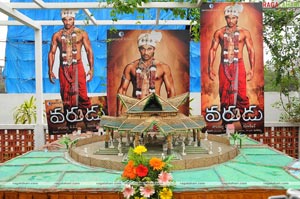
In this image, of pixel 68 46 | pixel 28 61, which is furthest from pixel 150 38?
pixel 28 61

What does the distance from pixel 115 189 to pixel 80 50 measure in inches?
141

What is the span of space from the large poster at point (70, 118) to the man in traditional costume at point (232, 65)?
2.10 m

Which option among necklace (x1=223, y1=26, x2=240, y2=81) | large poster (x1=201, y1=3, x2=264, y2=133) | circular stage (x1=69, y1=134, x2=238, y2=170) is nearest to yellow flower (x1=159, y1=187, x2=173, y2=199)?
circular stage (x1=69, y1=134, x2=238, y2=170)

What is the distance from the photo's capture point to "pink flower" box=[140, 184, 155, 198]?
291cm

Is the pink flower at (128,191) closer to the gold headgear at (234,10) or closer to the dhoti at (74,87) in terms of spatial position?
the gold headgear at (234,10)

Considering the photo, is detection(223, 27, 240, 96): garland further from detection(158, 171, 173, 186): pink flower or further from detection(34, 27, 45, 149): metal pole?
detection(34, 27, 45, 149): metal pole

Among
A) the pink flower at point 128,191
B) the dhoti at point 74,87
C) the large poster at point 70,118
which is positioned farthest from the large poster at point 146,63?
the pink flower at point 128,191

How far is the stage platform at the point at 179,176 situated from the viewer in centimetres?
314

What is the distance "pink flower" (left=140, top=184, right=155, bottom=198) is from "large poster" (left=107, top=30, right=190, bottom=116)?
357cm

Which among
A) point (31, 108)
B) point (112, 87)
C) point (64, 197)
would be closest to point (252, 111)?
point (112, 87)

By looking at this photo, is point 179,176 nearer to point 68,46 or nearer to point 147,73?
point 147,73

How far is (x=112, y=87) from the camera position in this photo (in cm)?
654

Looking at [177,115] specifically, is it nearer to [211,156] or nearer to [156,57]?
[211,156]

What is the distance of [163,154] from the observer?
3.94 m
